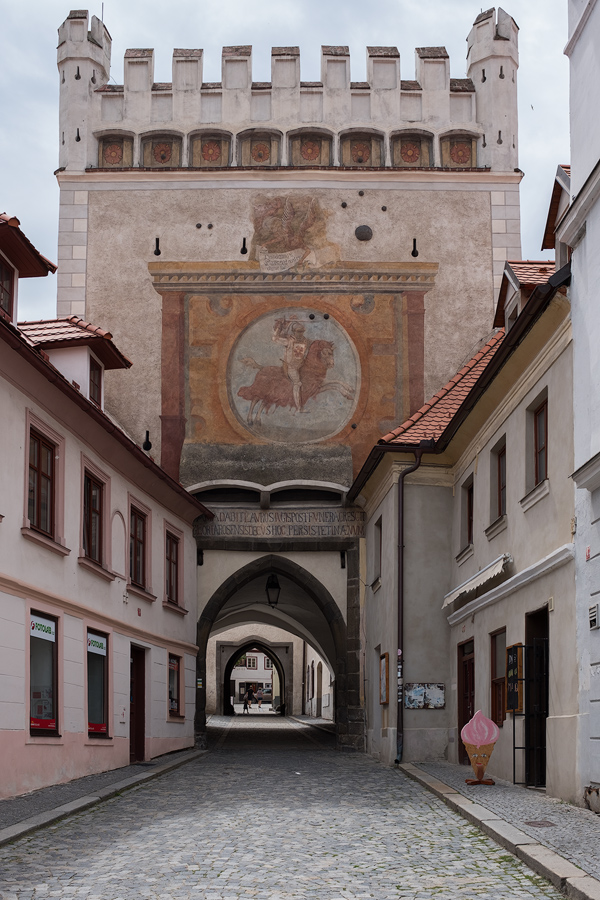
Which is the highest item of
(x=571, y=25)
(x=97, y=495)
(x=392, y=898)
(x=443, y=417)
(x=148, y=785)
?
(x=571, y=25)

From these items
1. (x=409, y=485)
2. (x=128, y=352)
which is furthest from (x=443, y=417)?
(x=128, y=352)

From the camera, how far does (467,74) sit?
2550 centimetres

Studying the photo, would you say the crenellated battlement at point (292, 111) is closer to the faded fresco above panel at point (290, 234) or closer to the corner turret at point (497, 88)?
the corner turret at point (497, 88)

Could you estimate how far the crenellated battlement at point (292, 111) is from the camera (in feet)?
81.3

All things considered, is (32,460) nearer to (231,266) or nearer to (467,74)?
(231,266)

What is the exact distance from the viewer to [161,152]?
2497 centimetres

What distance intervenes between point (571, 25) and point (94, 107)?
1502 centimetres

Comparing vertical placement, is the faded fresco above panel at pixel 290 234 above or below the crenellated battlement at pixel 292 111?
below

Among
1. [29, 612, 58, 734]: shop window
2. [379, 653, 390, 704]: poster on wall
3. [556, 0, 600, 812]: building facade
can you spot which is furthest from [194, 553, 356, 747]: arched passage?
[556, 0, 600, 812]: building facade

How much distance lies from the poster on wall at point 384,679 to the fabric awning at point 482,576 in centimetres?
212

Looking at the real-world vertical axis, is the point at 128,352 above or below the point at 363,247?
below

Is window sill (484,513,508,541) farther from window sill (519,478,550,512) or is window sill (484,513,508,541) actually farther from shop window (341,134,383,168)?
shop window (341,134,383,168)

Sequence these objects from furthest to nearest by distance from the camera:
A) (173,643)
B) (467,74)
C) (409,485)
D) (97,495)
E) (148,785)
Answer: (467,74), (173,643), (409,485), (97,495), (148,785)

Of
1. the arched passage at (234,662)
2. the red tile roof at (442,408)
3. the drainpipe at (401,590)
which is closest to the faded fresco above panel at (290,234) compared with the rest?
the red tile roof at (442,408)
